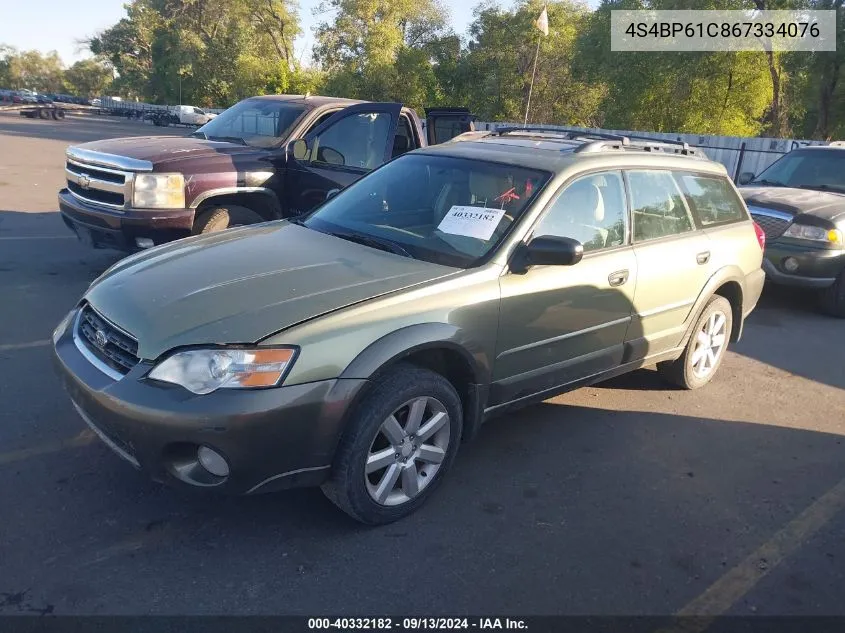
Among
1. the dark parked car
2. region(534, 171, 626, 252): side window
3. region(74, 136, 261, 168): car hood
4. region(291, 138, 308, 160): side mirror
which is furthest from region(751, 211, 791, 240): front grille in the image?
region(74, 136, 261, 168): car hood

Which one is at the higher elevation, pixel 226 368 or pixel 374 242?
pixel 374 242

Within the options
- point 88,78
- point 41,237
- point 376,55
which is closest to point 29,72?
point 88,78

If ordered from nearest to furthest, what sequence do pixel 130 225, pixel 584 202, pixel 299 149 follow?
pixel 584 202 → pixel 130 225 → pixel 299 149

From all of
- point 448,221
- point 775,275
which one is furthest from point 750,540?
point 775,275

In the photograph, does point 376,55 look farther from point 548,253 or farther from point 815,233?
point 548,253

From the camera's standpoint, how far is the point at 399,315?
3023mm

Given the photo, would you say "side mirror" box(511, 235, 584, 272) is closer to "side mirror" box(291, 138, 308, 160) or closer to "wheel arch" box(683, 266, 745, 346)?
"wheel arch" box(683, 266, 745, 346)

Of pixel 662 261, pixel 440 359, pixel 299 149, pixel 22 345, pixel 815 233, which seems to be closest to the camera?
pixel 440 359

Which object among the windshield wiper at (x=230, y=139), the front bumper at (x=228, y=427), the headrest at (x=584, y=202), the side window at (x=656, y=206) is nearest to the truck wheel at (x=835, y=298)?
the side window at (x=656, y=206)

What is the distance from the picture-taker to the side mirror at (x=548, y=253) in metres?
3.36

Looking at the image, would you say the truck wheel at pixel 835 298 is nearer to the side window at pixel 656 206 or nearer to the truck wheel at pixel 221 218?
the side window at pixel 656 206

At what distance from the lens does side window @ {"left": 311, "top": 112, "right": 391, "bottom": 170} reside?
6.89 m

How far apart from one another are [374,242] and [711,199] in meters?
2.65

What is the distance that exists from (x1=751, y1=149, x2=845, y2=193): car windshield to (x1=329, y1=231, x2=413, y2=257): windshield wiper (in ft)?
22.9
